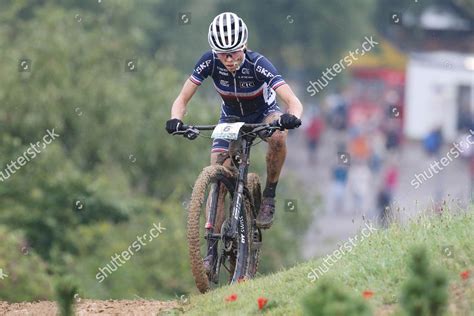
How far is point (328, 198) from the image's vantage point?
45844 mm

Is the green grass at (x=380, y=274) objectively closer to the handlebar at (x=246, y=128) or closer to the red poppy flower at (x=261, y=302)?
the red poppy flower at (x=261, y=302)

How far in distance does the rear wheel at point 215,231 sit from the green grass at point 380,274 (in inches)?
12.9

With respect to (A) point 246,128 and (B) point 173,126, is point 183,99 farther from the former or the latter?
(A) point 246,128

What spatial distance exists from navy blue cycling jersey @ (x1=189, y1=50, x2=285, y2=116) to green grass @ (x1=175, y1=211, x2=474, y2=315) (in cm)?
160

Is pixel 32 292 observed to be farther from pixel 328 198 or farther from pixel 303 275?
pixel 328 198

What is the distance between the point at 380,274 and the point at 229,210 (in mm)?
2369

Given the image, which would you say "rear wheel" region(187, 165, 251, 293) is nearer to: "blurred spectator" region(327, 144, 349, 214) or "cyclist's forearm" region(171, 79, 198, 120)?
"cyclist's forearm" region(171, 79, 198, 120)

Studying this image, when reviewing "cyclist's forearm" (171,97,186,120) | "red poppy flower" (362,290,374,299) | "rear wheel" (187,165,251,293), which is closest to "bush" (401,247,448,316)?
"red poppy flower" (362,290,374,299)

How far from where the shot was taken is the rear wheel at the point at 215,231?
11.2m

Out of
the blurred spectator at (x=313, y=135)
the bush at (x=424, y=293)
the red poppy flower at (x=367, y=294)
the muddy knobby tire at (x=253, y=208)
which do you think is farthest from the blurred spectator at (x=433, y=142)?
the bush at (x=424, y=293)

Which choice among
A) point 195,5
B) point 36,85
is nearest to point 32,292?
point 36,85

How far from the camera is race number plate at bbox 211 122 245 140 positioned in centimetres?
1138

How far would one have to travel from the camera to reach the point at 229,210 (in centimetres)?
1185

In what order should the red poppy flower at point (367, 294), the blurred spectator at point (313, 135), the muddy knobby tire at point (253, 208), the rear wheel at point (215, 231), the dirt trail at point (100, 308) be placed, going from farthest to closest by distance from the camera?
the blurred spectator at point (313, 135)
the muddy knobby tire at point (253, 208)
the rear wheel at point (215, 231)
the dirt trail at point (100, 308)
the red poppy flower at point (367, 294)
